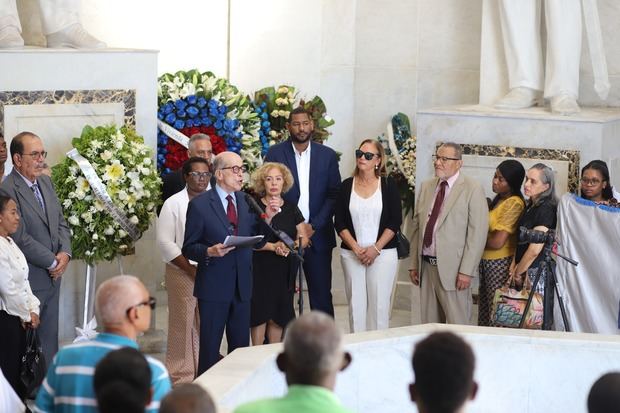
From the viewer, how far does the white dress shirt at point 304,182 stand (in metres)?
8.72

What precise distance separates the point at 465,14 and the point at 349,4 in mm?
963

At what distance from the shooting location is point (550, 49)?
31.8ft

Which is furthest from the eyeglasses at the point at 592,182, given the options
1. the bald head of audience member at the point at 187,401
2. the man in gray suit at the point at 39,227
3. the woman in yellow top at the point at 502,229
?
the bald head of audience member at the point at 187,401

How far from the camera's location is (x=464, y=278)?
8328mm

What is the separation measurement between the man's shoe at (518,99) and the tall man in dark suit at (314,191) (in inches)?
63.2

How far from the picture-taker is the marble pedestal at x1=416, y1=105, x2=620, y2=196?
9102mm

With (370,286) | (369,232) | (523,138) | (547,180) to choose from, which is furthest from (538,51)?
(370,286)

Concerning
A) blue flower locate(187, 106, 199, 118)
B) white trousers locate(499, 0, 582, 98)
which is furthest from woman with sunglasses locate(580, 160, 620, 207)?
blue flower locate(187, 106, 199, 118)

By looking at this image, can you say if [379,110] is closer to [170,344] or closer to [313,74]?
[313,74]

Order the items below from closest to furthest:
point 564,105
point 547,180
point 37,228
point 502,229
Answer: point 37,228 → point 547,180 → point 502,229 → point 564,105

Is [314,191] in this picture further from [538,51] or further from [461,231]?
[538,51]

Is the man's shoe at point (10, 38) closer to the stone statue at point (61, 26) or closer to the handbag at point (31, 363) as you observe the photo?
the stone statue at point (61, 26)

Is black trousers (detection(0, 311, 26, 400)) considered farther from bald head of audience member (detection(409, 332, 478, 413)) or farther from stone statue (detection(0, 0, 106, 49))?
bald head of audience member (detection(409, 332, 478, 413))

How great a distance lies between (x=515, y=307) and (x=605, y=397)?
4.09 metres
